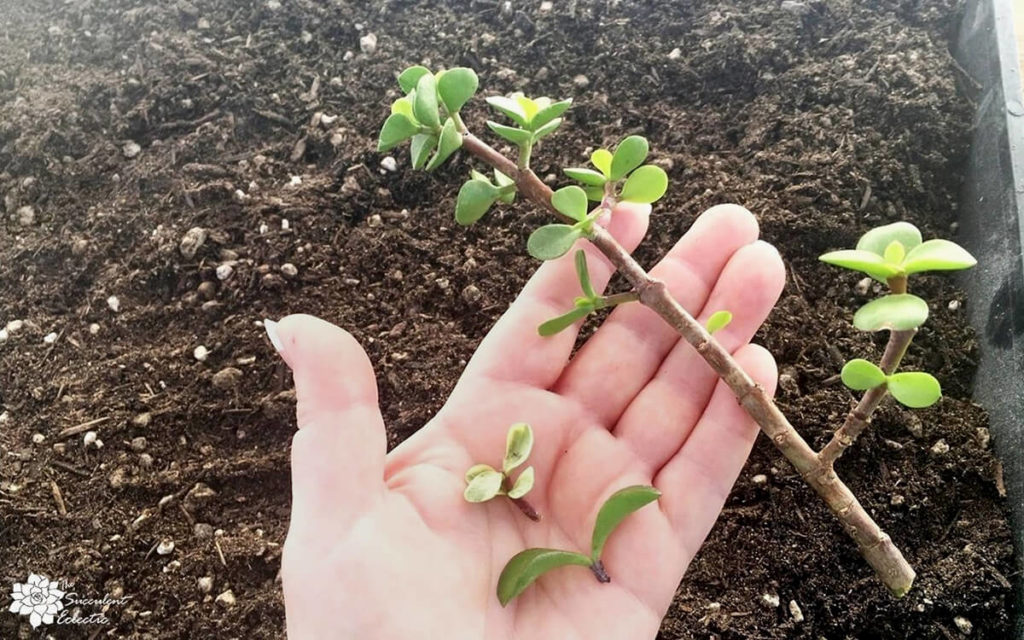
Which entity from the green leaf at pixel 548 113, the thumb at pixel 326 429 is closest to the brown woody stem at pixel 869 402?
the green leaf at pixel 548 113

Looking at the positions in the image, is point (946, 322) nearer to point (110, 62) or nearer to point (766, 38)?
point (766, 38)

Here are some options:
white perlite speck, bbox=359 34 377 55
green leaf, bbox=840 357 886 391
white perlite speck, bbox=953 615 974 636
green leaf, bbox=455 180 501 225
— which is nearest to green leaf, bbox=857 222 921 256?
green leaf, bbox=840 357 886 391

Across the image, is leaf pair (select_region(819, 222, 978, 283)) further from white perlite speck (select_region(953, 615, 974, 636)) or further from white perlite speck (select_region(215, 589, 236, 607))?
white perlite speck (select_region(215, 589, 236, 607))

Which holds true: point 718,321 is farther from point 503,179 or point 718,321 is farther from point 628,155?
point 503,179

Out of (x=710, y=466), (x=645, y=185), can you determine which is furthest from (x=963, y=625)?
(x=645, y=185)

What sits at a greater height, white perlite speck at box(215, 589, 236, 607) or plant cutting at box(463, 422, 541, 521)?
plant cutting at box(463, 422, 541, 521)
